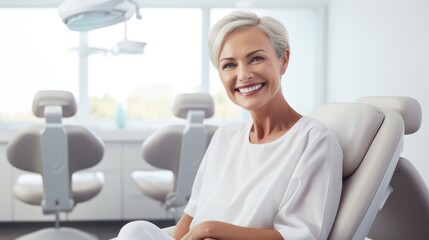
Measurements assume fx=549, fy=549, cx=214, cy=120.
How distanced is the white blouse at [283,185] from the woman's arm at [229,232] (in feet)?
0.09

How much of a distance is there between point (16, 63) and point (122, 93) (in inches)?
36.4

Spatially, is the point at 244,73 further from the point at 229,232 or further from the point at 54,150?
the point at 54,150

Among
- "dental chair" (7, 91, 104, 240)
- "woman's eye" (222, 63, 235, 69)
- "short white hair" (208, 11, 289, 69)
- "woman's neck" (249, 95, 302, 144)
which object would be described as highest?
"short white hair" (208, 11, 289, 69)

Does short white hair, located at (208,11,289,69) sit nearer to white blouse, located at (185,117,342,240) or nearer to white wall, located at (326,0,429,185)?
white blouse, located at (185,117,342,240)

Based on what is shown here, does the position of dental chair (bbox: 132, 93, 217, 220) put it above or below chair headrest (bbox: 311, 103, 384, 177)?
below

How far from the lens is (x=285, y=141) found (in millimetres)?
1376

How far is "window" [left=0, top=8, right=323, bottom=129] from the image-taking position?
4676mm

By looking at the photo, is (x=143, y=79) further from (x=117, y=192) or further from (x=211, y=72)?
(x=117, y=192)

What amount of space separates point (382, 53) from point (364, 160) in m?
Answer: 2.24

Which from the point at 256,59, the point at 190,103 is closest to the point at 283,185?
the point at 256,59

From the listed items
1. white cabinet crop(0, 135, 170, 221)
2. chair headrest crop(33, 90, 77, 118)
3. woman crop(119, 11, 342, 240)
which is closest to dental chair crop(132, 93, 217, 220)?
chair headrest crop(33, 90, 77, 118)

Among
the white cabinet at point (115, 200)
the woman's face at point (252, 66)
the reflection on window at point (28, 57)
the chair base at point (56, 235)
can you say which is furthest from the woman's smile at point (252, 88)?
the reflection on window at point (28, 57)

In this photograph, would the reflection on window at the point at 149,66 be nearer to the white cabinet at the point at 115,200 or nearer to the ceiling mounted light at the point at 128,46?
the white cabinet at the point at 115,200

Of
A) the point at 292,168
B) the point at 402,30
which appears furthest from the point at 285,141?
the point at 402,30
